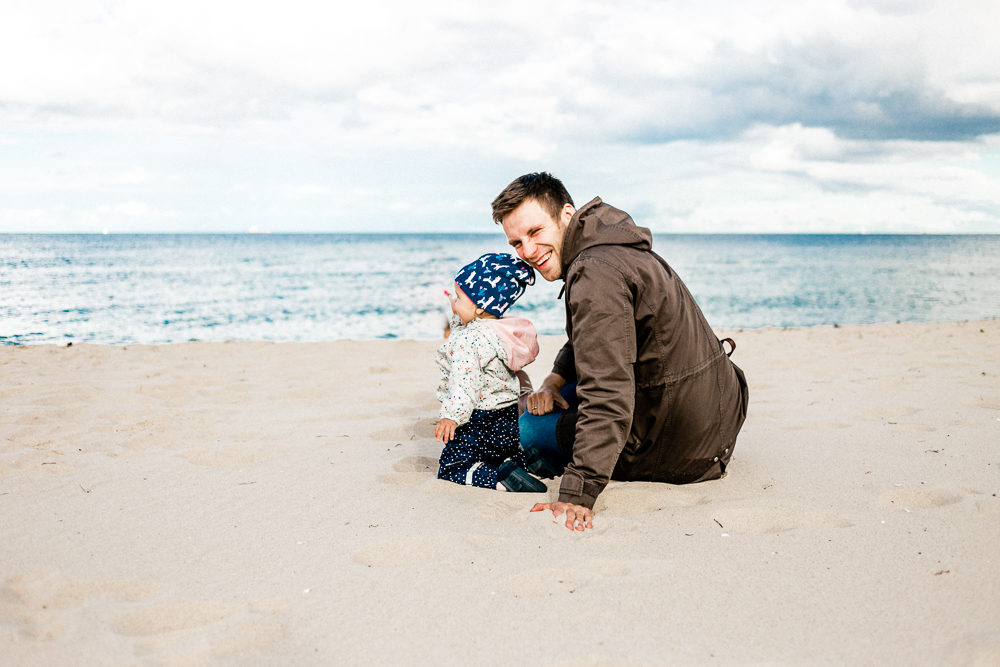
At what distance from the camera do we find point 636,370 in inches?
103

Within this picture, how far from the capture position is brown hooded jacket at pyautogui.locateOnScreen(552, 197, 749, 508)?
2.40 m

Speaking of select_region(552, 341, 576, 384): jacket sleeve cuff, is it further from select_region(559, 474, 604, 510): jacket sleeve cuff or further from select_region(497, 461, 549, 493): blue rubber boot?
select_region(559, 474, 604, 510): jacket sleeve cuff

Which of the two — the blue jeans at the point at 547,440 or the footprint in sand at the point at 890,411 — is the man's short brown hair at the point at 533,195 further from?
the footprint in sand at the point at 890,411

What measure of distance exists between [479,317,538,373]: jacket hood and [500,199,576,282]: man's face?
0.36 meters

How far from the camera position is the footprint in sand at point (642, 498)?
2.62 metres

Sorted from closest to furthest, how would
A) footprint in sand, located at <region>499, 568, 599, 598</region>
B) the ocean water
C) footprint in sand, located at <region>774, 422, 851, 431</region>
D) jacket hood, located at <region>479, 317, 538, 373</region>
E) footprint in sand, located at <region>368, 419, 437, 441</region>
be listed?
1. footprint in sand, located at <region>499, 568, 599, 598</region>
2. jacket hood, located at <region>479, 317, 538, 373</region>
3. footprint in sand, located at <region>774, 422, 851, 431</region>
4. footprint in sand, located at <region>368, 419, 437, 441</region>
5. the ocean water

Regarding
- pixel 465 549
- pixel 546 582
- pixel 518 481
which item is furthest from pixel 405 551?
pixel 518 481

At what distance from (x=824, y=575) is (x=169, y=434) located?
3.63 meters

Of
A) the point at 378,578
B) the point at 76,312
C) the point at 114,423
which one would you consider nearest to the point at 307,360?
the point at 114,423

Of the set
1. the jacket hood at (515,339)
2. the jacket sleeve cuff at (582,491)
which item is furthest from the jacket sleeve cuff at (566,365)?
the jacket sleeve cuff at (582,491)

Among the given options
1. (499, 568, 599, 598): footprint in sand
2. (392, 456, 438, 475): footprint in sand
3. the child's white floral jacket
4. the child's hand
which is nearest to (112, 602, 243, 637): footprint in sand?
(499, 568, 599, 598): footprint in sand

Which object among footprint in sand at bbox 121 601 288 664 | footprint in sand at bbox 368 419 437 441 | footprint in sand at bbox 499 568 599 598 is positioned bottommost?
footprint in sand at bbox 121 601 288 664

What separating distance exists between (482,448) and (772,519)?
1340mm

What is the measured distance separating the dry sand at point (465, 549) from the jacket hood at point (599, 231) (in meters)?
1.09
